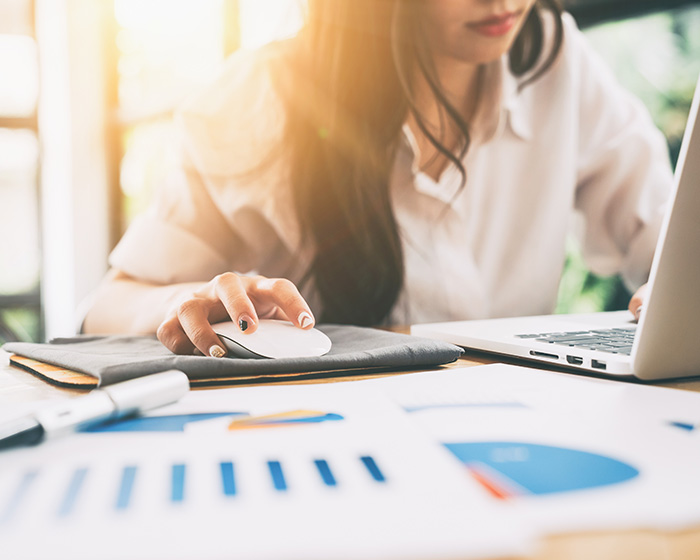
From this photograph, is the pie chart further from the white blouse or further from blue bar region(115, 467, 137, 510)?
the white blouse

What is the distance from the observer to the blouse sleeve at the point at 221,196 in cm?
93

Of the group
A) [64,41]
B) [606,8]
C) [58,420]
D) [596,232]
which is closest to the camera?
[58,420]

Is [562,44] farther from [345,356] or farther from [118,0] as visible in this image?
[118,0]

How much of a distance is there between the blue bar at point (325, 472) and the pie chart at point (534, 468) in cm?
6

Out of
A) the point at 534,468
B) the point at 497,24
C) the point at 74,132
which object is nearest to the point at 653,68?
the point at 497,24

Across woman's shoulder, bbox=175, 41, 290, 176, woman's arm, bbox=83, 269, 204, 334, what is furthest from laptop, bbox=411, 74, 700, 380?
woman's shoulder, bbox=175, 41, 290, 176

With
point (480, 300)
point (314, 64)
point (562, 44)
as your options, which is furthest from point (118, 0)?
point (480, 300)

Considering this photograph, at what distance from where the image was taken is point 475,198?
1173 millimetres

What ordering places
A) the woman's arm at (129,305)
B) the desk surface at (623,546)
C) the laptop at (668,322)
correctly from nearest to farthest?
the desk surface at (623,546) < the laptop at (668,322) < the woman's arm at (129,305)

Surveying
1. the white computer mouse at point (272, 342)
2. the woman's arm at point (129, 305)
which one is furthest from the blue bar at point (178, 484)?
the woman's arm at point (129, 305)

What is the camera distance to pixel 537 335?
56 cm

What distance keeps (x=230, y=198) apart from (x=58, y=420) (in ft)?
2.45

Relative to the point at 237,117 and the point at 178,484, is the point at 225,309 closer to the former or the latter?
the point at 178,484

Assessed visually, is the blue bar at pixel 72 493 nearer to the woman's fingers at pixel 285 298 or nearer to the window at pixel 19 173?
the woman's fingers at pixel 285 298
